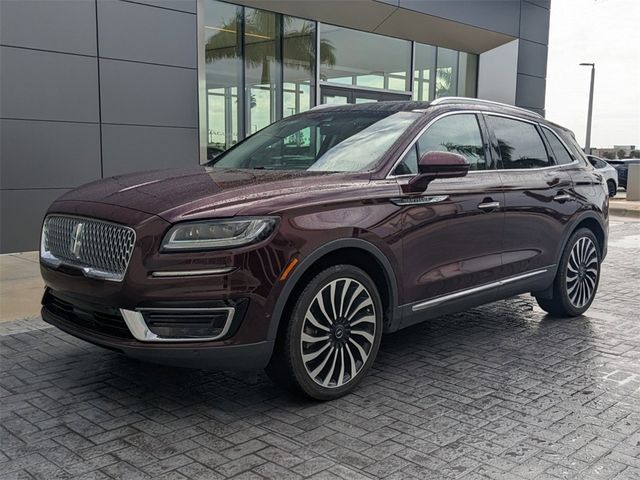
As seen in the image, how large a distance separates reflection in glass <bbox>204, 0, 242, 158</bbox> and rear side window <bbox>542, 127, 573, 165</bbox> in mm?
6361

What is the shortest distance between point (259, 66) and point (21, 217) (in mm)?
5304

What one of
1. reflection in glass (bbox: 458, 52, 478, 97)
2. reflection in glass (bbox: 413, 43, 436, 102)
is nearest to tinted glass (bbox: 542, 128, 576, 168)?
reflection in glass (bbox: 413, 43, 436, 102)

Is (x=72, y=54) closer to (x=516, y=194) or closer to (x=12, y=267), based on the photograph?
(x=12, y=267)

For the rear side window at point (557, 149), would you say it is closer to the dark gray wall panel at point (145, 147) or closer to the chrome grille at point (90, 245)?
the chrome grille at point (90, 245)

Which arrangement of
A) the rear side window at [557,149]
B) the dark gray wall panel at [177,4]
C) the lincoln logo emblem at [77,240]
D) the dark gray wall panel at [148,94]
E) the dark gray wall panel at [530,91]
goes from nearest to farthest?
the lincoln logo emblem at [77,240] < the rear side window at [557,149] < the dark gray wall panel at [148,94] < the dark gray wall panel at [177,4] < the dark gray wall panel at [530,91]

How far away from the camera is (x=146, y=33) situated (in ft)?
31.0

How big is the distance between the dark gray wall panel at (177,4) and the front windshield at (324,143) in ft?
17.4

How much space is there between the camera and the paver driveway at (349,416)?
306 centimetres

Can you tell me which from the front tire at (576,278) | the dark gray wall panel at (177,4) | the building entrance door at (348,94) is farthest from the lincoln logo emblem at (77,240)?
the building entrance door at (348,94)

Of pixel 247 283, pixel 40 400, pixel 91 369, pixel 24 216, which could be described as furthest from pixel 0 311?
pixel 247 283

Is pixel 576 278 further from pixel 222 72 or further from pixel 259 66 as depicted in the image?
pixel 259 66

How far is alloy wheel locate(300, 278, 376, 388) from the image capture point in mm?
3674

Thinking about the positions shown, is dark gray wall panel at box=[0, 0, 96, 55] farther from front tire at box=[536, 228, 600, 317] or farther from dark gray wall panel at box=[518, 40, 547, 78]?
dark gray wall panel at box=[518, 40, 547, 78]

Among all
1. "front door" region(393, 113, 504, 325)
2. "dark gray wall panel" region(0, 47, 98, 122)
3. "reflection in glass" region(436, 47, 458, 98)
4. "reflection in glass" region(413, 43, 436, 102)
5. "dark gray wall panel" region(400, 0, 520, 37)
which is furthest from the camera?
"reflection in glass" region(436, 47, 458, 98)
